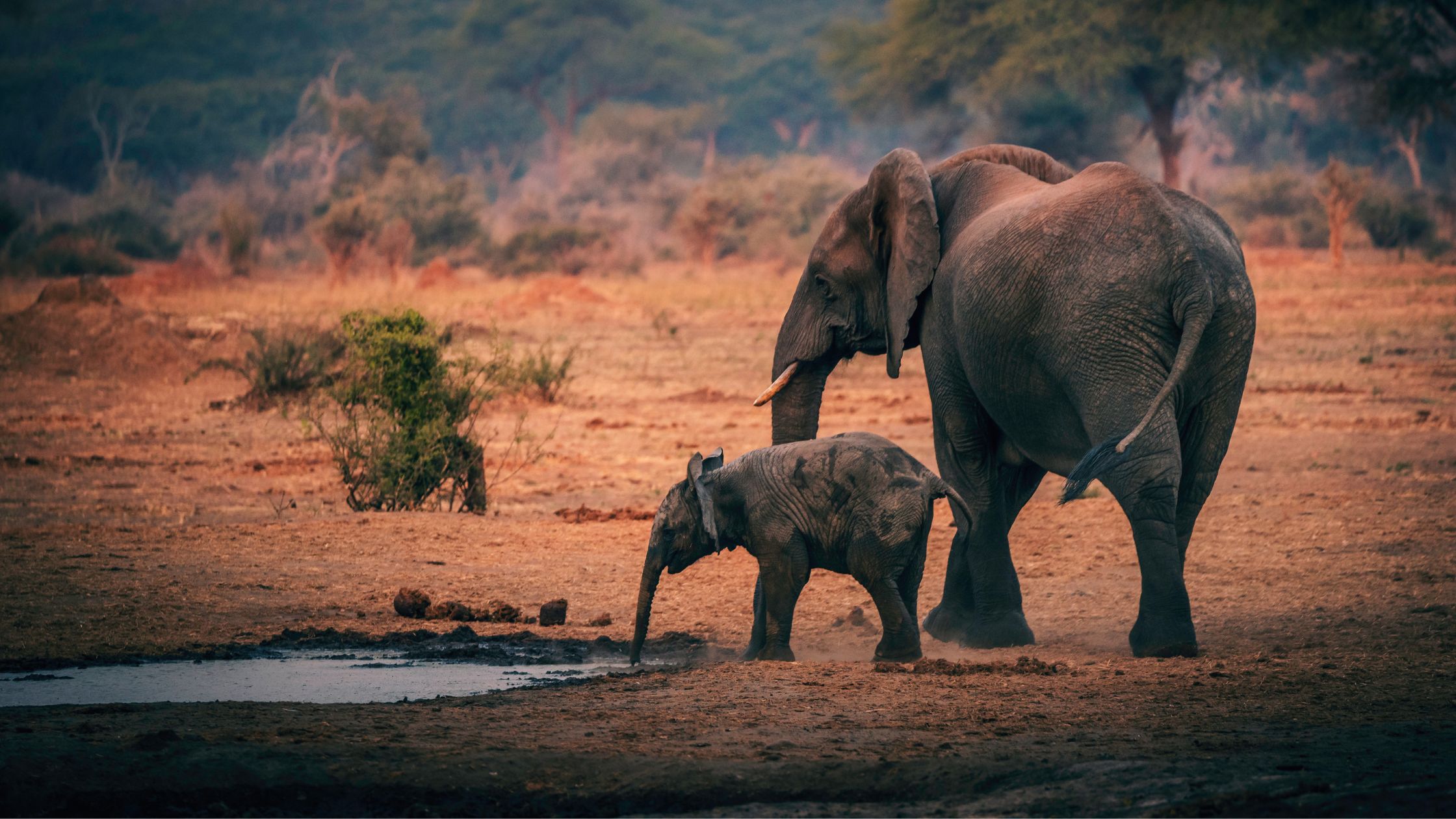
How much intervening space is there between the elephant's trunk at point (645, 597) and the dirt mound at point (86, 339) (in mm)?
11497

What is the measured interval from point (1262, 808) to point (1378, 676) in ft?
6.11

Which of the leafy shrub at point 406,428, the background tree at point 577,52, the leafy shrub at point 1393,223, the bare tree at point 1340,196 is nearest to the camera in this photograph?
the leafy shrub at point 406,428

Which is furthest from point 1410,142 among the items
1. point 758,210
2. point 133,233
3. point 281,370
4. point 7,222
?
point 281,370

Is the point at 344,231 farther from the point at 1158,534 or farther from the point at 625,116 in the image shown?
the point at 1158,534

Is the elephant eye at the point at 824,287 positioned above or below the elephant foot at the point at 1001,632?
above

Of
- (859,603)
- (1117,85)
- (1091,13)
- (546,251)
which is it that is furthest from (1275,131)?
(859,603)

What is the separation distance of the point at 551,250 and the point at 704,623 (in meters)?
30.6

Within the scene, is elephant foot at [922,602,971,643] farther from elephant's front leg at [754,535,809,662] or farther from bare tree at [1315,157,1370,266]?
bare tree at [1315,157,1370,266]

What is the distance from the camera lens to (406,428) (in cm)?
998

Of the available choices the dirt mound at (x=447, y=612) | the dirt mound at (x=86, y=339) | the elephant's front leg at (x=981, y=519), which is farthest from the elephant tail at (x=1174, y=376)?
the dirt mound at (x=86, y=339)

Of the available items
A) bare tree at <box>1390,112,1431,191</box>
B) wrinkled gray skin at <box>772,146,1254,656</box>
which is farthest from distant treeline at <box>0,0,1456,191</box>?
wrinkled gray skin at <box>772,146,1254,656</box>

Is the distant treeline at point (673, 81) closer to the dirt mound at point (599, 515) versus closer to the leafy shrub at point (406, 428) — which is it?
the leafy shrub at point (406, 428)

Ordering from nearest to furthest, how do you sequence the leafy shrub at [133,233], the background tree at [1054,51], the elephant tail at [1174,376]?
the elephant tail at [1174,376]
the background tree at [1054,51]
the leafy shrub at [133,233]

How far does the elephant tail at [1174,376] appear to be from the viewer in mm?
5445
